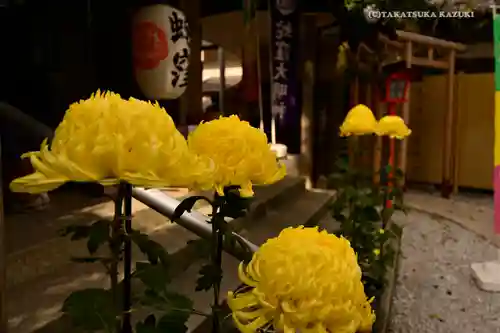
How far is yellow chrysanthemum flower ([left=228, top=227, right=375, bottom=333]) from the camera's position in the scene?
86cm

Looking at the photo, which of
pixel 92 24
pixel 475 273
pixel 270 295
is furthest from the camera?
pixel 92 24

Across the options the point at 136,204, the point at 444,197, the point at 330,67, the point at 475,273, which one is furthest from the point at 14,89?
the point at 444,197

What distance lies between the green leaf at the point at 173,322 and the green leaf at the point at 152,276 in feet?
0.20

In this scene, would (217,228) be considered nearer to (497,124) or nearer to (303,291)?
(303,291)

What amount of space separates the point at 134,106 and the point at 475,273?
4.60 meters

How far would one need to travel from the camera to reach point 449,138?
8391 millimetres

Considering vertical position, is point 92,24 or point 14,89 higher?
point 92,24

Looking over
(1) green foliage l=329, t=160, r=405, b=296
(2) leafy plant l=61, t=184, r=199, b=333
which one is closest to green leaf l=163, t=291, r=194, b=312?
(2) leafy plant l=61, t=184, r=199, b=333

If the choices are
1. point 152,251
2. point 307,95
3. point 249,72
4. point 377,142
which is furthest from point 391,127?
point 249,72

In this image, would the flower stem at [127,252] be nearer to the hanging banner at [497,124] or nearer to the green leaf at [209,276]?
the green leaf at [209,276]

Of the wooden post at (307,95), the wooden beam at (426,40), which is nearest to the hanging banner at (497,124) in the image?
the wooden beam at (426,40)

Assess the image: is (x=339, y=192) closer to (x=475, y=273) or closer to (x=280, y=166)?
(x=280, y=166)

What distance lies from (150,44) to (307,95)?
374 centimetres

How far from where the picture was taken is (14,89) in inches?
183
